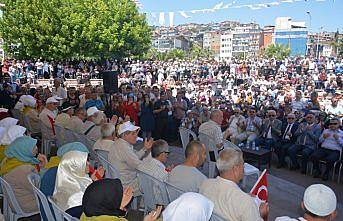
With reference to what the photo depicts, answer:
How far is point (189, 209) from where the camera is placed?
233 centimetres

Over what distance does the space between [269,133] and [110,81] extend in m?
4.70

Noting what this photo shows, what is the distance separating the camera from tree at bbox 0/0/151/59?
92.9ft

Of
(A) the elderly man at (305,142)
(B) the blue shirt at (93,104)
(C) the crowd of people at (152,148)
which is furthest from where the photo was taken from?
(B) the blue shirt at (93,104)

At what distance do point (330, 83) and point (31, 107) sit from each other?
64.2 feet

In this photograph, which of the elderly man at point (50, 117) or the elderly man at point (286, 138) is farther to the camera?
the elderly man at point (286, 138)

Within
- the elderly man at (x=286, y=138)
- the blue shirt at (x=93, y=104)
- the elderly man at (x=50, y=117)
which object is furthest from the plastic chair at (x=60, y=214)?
the blue shirt at (x=93, y=104)

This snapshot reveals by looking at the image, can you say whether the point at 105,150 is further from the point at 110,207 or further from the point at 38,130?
the point at 38,130

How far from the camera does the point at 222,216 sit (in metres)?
2.90

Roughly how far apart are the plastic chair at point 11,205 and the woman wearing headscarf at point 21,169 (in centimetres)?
5

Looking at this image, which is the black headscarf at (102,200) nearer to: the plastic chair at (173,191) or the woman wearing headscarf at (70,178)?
the woman wearing headscarf at (70,178)

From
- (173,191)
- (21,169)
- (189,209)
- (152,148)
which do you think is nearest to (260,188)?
(173,191)

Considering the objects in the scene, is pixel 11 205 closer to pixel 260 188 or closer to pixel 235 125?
pixel 260 188

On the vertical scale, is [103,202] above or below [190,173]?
above

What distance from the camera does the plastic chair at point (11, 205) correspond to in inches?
149
